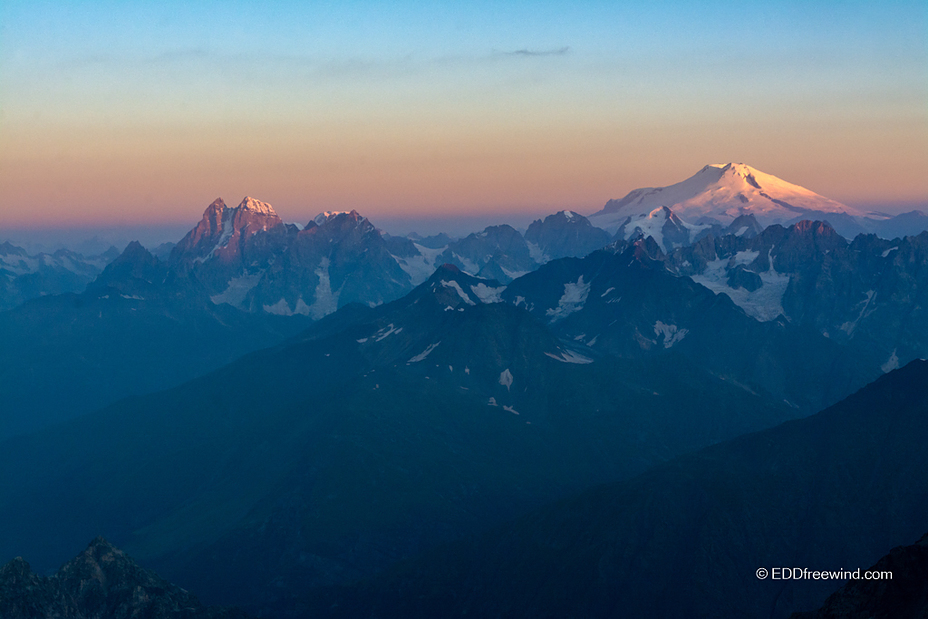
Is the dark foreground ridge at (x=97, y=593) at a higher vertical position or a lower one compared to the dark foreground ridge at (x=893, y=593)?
lower

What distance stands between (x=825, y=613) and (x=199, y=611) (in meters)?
145

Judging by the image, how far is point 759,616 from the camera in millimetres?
199750

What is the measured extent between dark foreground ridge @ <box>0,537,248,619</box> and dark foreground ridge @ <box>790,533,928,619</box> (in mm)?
143757

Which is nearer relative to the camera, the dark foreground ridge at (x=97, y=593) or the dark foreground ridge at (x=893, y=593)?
the dark foreground ridge at (x=893, y=593)

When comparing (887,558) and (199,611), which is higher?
(887,558)

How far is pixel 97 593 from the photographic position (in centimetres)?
17938

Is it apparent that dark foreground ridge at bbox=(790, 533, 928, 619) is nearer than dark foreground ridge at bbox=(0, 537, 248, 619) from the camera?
Yes

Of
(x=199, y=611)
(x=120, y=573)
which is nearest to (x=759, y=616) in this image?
(x=199, y=611)

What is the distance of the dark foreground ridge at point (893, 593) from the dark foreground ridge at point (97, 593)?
14376 centimetres

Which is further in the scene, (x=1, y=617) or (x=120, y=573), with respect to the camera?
(x=120, y=573)

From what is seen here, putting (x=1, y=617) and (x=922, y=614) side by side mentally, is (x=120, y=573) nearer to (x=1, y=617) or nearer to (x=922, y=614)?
(x=1, y=617)

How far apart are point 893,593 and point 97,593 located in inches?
6177

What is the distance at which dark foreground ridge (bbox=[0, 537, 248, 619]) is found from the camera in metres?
164

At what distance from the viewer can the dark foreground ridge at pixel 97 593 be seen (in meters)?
164
